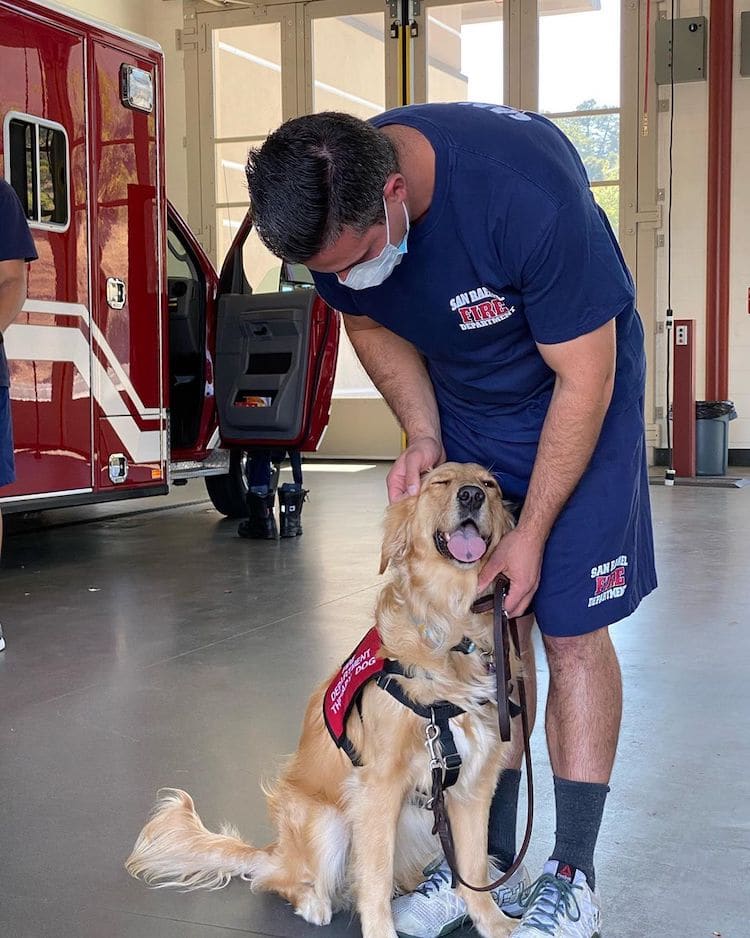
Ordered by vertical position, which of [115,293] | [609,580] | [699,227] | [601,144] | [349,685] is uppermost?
[601,144]

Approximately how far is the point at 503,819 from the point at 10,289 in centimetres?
294

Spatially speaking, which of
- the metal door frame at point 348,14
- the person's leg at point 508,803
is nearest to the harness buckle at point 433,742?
the person's leg at point 508,803

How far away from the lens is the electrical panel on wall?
1220 centimetres

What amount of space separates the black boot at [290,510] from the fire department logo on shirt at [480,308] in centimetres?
537

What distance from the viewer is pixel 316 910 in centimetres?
229

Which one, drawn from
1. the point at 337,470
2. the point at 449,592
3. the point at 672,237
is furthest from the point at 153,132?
the point at 672,237

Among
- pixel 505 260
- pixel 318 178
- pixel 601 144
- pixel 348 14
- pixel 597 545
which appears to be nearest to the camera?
pixel 318 178

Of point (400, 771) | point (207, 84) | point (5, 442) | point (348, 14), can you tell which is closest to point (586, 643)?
point (400, 771)

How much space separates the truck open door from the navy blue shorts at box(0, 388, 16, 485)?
9.80 feet

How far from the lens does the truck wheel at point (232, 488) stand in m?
8.24

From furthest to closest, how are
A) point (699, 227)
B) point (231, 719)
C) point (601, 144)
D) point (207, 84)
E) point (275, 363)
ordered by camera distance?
point (207, 84), point (601, 144), point (699, 227), point (275, 363), point (231, 719)

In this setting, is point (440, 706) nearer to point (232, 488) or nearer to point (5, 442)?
point (5, 442)

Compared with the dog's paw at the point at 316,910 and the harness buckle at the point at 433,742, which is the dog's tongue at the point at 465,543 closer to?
the harness buckle at the point at 433,742

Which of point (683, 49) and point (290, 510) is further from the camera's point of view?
point (683, 49)
